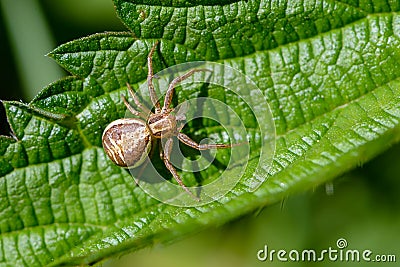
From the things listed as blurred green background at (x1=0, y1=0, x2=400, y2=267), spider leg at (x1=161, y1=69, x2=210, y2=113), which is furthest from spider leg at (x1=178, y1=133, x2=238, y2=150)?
blurred green background at (x1=0, y1=0, x2=400, y2=267)

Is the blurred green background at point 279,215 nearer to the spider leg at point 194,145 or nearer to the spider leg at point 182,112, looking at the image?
the spider leg at point 194,145

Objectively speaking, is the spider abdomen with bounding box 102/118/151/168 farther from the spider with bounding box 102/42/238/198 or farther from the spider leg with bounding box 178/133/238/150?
the spider leg with bounding box 178/133/238/150

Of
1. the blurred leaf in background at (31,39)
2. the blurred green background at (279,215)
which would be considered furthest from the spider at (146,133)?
the blurred leaf in background at (31,39)

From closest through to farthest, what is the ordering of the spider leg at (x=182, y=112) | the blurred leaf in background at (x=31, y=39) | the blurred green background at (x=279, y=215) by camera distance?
the spider leg at (x=182, y=112), the blurred green background at (x=279, y=215), the blurred leaf in background at (x=31, y=39)

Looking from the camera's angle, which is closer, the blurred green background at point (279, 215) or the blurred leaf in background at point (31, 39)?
the blurred green background at point (279, 215)

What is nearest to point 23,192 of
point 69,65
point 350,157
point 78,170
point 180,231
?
point 78,170

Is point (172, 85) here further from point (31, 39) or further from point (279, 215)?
point (31, 39)

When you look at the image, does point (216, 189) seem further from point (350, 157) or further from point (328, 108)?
point (350, 157)
